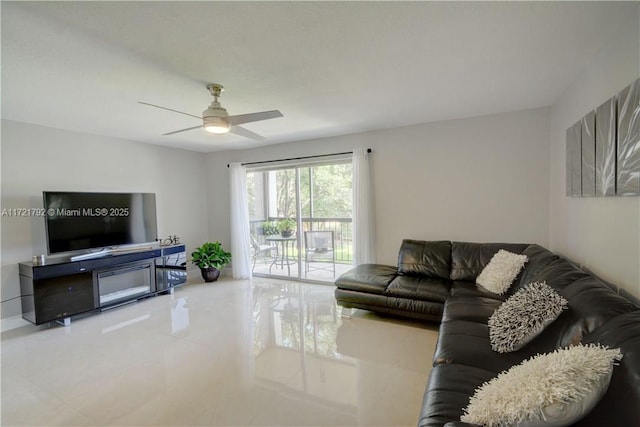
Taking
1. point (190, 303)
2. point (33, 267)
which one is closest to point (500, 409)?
point (190, 303)

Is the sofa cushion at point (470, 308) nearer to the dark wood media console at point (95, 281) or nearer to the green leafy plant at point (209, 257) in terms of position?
the green leafy plant at point (209, 257)

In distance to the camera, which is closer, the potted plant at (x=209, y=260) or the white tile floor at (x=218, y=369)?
the white tile floor at (x=218, y=369)

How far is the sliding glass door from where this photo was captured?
466 cm

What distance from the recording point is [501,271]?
2658mm

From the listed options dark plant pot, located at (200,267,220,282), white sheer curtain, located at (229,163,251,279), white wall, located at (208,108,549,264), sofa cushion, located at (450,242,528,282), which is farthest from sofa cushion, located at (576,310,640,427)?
dark plant pot, located at (200,267,220,282)

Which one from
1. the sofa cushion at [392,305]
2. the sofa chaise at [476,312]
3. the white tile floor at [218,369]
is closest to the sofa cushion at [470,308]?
the sofa chaise at [476,312]

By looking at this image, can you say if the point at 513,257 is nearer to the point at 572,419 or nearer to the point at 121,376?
the point at 572,419

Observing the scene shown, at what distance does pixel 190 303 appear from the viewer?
3.96 m

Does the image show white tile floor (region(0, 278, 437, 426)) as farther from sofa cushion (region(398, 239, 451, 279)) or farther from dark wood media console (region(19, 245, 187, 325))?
sofa cushion (region(398, 239, 451, 279))

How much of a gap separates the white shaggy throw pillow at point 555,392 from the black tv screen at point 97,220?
4.38 m

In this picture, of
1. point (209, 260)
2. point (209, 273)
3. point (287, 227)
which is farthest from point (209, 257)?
point (287, 227)

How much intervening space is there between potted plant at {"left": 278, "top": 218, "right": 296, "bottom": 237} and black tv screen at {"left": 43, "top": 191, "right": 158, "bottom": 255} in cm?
199

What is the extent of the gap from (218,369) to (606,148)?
3.19m

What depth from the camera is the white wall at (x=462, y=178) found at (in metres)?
3.28
